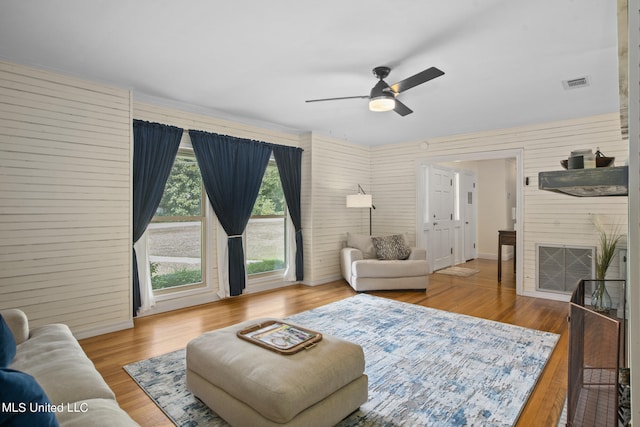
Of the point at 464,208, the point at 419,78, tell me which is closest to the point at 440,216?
the point at 464,208

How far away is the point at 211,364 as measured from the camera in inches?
79.4

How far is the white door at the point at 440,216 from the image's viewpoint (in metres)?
6.52

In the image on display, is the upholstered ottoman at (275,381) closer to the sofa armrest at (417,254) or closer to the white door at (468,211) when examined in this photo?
the sofa armrest at (417,254)

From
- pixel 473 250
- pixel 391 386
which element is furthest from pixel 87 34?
pixel 473 250

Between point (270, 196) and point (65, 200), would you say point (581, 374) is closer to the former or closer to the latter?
point (65, 200)

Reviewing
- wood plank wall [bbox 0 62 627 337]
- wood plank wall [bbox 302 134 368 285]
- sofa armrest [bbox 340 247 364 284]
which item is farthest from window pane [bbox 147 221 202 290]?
sofa armrest [bbox 340 247 364 284]

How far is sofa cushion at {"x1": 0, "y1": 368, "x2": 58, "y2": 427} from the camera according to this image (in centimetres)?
92

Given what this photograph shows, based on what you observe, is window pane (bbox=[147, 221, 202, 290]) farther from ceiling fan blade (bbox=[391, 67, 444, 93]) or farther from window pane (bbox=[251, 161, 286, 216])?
ceiling fan blade (bbox=[391, 67, 444, 93])

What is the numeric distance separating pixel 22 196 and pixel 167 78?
1.70 metres

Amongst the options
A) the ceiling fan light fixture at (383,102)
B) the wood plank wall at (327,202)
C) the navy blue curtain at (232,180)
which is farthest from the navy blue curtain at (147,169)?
the ceiling fan light fixture at (383,102)

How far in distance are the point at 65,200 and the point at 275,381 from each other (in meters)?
2.88

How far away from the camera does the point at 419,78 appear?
9.28 feet

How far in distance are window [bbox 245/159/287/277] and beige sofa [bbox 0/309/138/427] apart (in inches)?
116

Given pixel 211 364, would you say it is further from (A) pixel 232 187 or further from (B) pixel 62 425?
(A) pixel 232 187
